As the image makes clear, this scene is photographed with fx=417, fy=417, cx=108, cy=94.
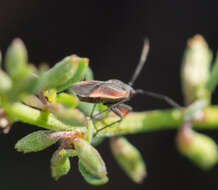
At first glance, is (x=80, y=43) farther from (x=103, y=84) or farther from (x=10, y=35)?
(x=103, y=84)

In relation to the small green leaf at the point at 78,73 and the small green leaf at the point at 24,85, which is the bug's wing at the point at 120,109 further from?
the small green leaf at the point at 24,85

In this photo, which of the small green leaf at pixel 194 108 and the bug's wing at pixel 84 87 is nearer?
the bug's wing at pixel 84 87

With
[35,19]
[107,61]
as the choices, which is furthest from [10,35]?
[107,61]

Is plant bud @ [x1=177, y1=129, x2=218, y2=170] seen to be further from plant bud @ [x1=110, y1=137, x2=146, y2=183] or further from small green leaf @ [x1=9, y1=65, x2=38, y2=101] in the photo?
small green leaf @ [x1=9, y1=65, x2=38, y2=101]

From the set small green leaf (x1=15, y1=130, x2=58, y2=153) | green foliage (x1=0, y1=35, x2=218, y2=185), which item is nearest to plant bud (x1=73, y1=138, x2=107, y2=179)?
green foliage (x1=0, y1=35, x2=218, y2=185)

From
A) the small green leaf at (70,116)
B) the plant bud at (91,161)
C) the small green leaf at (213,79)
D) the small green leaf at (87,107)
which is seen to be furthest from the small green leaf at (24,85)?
the small green leaf at (213,79)

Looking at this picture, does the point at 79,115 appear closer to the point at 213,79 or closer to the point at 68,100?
the point at 68,100

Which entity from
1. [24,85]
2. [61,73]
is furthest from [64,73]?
[24,85]
